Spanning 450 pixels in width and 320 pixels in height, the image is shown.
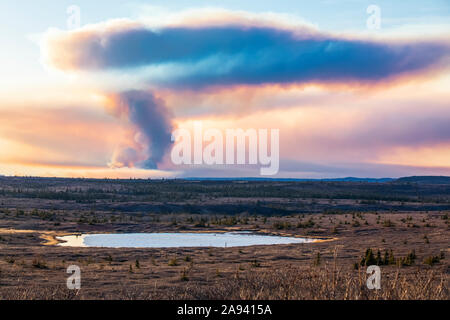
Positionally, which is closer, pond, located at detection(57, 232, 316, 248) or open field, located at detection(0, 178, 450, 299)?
open field, located at detection(0, 178, 450, 299)

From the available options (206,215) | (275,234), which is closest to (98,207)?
(206,215)

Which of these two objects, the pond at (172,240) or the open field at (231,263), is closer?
the open field at (231,263)

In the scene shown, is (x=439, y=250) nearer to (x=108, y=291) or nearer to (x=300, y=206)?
(x=108, y=291)

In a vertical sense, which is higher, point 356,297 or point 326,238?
point 356,297

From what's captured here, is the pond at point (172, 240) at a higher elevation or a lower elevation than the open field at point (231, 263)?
lower

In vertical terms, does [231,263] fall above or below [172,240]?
above

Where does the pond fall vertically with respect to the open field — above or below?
below

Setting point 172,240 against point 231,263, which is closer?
point 231,263
